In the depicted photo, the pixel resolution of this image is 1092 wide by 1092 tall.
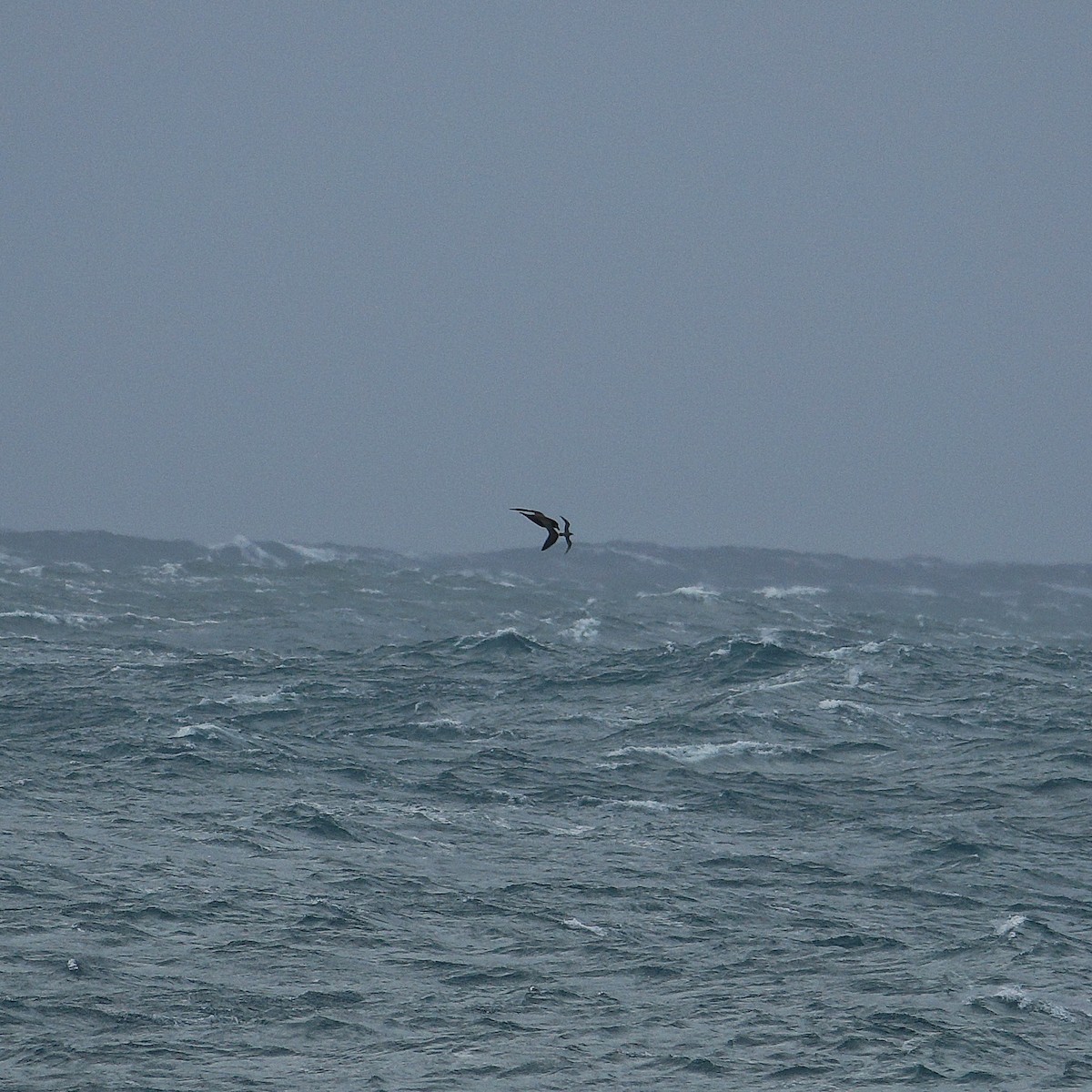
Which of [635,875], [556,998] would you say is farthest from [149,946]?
[635,875]

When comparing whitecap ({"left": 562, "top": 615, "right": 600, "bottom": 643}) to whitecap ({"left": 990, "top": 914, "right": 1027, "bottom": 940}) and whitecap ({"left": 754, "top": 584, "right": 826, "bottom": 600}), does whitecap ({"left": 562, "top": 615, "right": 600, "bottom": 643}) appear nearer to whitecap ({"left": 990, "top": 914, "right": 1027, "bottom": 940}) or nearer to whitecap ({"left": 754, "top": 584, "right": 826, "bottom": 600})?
whitecap ({"left": 754, "top": 584, "right": 826, "bottom": 600})

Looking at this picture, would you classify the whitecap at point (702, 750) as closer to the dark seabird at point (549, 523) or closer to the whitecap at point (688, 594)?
the dark seabird at point (549, 523)

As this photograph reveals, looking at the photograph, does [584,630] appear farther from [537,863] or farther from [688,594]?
[537,863]

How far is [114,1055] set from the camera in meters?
39.7

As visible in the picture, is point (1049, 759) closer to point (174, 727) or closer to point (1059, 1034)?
point (1059, 1034)

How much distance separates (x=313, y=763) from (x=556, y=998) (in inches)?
984

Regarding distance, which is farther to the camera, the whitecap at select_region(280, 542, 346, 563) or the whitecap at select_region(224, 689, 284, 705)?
the whitecap at select_region(280, 542, 346, 563)

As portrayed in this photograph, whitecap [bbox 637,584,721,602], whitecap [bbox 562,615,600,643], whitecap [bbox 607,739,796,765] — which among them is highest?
whitecap [bbox 637,584,721,602]

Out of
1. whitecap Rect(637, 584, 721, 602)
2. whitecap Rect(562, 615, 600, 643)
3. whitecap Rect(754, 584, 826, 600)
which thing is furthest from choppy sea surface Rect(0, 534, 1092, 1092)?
whitecap Rect(754, 584, 826, 600)

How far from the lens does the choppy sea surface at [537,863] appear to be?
136ft

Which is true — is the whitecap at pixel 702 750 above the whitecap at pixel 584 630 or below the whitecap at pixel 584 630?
below

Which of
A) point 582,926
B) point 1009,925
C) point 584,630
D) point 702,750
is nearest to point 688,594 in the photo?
point 584,630

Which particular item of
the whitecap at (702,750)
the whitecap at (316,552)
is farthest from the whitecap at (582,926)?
the whitecap at (316,552)

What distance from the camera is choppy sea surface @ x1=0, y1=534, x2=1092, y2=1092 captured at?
4131 centimetres
